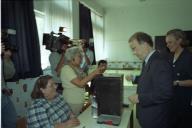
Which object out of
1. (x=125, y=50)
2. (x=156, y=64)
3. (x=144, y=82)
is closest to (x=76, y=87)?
(x=144, y=82)

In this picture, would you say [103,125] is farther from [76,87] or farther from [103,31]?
[103,31]

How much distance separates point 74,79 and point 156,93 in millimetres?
812

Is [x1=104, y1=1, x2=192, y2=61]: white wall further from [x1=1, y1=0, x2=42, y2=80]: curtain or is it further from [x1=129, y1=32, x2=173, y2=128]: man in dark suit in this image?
[x1=1, y1=0, x2=42, y2=80]: curtain

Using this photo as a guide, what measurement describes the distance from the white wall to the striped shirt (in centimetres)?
471

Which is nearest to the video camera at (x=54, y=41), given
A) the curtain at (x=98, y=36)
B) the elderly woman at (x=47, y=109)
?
the elderly woman at (x=47, y=109)

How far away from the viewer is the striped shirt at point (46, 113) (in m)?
1.52

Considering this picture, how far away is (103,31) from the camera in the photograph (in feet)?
21.1

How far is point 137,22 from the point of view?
6172mm

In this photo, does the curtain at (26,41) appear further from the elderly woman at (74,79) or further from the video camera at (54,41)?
the video camera at (54,41)

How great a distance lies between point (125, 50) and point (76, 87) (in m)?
4.44

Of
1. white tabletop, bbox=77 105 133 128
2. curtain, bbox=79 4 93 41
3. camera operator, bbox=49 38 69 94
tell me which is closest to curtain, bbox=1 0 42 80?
white tabletop, bbox=77 105 133 128

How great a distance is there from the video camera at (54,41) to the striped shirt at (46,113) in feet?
2.25

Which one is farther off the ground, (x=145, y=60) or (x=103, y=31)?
(x=103, y=31)

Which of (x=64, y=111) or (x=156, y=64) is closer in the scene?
(x=156, y=64)
